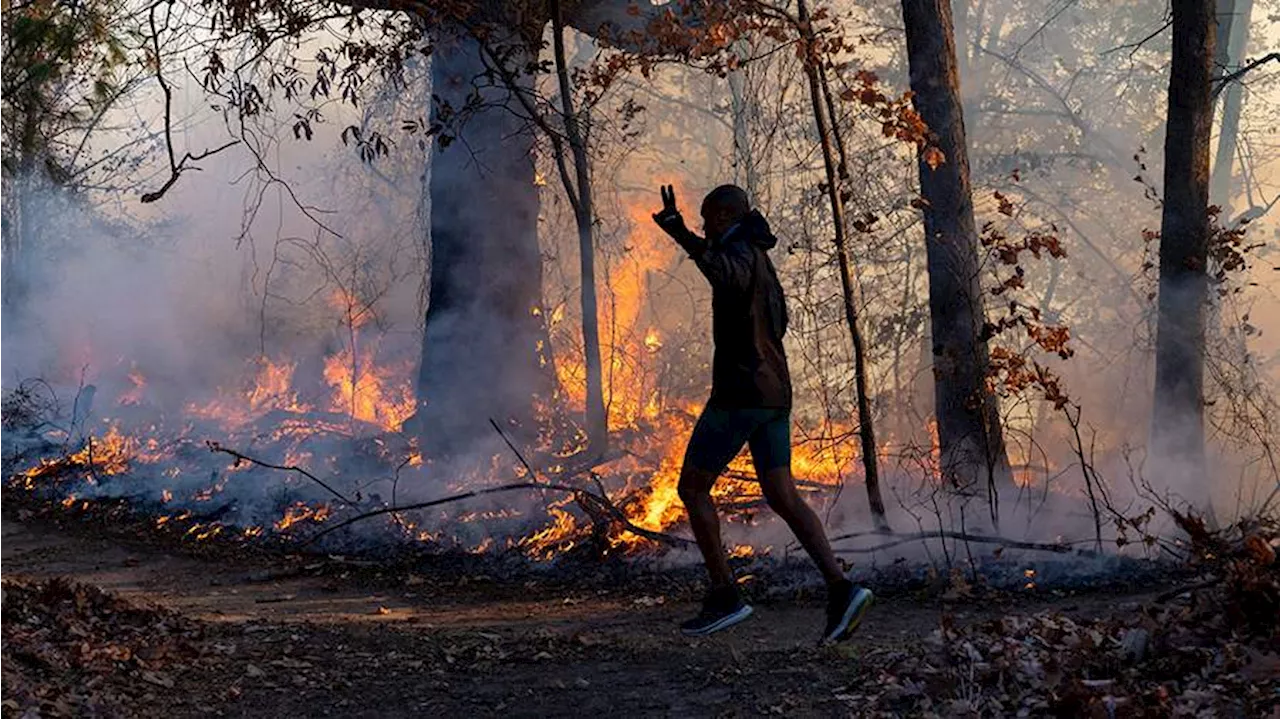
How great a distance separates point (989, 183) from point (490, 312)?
10.9m

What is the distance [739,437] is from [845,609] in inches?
37.4

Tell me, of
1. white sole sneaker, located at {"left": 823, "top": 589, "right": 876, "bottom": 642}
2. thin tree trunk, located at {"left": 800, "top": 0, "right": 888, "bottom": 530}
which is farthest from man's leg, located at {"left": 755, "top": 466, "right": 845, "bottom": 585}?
thin tree trunk, located at {"left": 800, "top": 0, "right": 888, "bottom": 530}

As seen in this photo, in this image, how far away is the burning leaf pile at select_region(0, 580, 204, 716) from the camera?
16.9 feet

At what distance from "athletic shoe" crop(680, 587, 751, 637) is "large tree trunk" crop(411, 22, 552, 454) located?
618cm

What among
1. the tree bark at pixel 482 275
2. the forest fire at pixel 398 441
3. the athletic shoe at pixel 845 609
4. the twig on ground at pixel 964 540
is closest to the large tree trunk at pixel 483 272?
the tree bark at pixel 482 275

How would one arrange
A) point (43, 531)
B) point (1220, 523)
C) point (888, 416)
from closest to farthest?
point (1220, 523) → point (43, 531) → point (888, 416)

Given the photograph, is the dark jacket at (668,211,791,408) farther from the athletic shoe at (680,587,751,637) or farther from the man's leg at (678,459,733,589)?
the athletic shoe at (680,587,751,637)

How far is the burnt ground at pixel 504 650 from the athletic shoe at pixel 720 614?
0.10 m

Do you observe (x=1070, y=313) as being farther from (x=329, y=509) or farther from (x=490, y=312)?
(x=329, y=509)

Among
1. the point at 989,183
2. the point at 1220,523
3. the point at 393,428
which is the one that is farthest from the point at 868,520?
the point at 989,183

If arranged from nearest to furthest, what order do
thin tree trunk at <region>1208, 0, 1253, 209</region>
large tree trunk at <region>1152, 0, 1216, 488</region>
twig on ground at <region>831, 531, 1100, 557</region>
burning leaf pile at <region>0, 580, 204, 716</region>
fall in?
burning leaf pile at <region>0, 580, 204, 716</region>
twig on ground at <region>831, 531, 1100, 557</region>
large tree trunk at <region>1152, 0, 1216, 488</region>
thin tree trunk at <region>1208, 0, 1253, 209</region>

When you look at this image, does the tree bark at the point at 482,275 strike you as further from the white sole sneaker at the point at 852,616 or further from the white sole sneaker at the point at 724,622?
the white sole sneaker at the point at 852,616

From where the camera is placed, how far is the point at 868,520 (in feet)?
29.7

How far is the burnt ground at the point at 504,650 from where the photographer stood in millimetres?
5402
